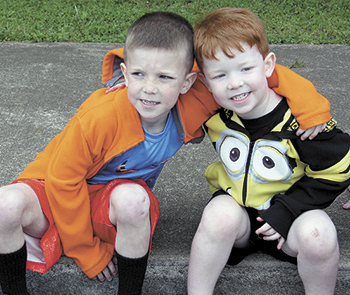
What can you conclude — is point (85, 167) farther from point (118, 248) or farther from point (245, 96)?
point (245, 96)

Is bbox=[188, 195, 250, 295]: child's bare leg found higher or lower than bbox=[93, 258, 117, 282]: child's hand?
higher

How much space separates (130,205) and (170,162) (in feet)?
3.06

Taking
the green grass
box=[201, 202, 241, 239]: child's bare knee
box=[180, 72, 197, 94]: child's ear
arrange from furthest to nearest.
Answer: the green grass < box=[180, 72, 197, 94]: child's ear < box=[201, 202, 241, 239]: child's bare knee

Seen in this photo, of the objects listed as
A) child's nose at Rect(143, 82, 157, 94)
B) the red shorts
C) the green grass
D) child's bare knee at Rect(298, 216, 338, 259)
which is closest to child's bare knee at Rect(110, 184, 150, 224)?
the red shorts

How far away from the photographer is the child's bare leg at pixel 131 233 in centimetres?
176

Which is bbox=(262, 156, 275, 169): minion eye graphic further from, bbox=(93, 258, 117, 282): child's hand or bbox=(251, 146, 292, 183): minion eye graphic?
bbox=(93, 258, 117, 282): child's hand

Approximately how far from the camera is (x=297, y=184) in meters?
1.88

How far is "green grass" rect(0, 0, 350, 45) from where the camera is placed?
449 cm

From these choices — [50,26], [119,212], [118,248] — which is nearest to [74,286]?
[118,248]

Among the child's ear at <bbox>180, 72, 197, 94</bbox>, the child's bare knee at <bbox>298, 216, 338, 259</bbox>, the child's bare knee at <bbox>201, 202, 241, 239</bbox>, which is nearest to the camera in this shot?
the child's bare knee at <bbox>298, 216, 338, 259</bbox>

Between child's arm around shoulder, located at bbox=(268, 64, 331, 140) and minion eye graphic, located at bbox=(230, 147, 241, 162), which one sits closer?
child's arm around shoulder, located at bbox=(268, 64, 331, 140)

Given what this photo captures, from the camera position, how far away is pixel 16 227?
5.74 feet

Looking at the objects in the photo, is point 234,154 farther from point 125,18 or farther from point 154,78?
point 125,18

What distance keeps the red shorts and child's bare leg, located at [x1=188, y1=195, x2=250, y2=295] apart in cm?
23
